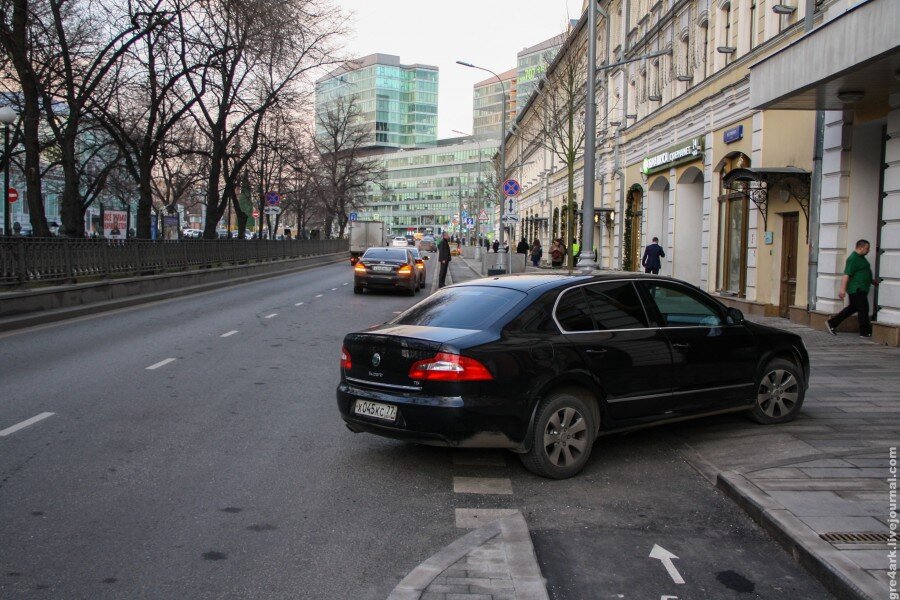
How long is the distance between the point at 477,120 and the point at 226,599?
505 ft

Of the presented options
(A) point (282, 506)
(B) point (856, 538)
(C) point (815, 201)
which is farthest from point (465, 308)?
(C) point (815, 201)

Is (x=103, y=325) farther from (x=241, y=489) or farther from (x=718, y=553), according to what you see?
(x=718, y=553)

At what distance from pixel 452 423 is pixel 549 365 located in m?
0.84

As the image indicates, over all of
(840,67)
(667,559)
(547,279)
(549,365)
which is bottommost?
(667,559)

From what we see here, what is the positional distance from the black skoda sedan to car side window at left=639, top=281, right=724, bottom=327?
0.04ft

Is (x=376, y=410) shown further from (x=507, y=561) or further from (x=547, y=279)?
(x=507, y=561)

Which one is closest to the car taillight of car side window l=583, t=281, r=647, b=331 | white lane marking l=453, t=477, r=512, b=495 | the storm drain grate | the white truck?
white lane marking l=453, t=477, r=512, b=495

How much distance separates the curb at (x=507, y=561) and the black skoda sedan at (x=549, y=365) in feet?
3.05

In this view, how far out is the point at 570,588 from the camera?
4.05m

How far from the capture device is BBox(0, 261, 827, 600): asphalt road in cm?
409

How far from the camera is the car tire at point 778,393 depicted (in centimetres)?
740

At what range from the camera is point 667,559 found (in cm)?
448

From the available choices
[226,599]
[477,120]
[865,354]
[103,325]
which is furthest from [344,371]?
[477,120]

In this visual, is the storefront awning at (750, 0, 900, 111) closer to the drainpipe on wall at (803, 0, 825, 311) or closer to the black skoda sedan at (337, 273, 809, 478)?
the drainpipe on wall at (803, 0, 825, 311)
